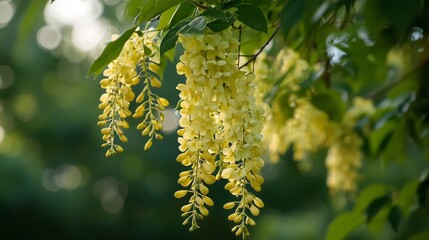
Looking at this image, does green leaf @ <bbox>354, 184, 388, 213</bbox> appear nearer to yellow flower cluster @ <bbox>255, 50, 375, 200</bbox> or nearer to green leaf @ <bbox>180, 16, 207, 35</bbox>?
yellow flower cluster @ <bbox>255, 50, 375, 200</bbox>

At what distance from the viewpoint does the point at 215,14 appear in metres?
1.00

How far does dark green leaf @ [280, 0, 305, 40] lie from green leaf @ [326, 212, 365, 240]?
1029 mm

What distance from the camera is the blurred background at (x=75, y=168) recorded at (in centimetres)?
878

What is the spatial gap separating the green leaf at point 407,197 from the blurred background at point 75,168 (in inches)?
259

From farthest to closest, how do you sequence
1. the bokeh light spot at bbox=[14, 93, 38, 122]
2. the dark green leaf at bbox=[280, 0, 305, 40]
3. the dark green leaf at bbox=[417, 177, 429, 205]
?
1. the bokeh light spot at bbox=[14, 93, 38, 122]
2. the dark green leaf at bbox=[417, 177, 429, 205]
3. the dark green leaf at bbox=[280, 0, 305, 40]

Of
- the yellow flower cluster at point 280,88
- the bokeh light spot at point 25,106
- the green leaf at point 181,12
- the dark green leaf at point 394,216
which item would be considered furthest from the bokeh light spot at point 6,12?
the green leaf at point 181,12

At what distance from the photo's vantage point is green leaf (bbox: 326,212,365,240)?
70.3 inches

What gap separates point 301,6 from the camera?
2.74 feet

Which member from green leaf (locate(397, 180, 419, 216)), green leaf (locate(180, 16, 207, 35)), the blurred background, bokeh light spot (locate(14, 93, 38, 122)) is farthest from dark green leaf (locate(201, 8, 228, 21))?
bokeh light spot (locate(14, 93, 38, 122))

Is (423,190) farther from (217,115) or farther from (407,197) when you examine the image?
(217,115)

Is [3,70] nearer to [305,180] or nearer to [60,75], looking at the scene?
[60,75]

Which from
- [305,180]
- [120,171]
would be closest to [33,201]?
[120,171]

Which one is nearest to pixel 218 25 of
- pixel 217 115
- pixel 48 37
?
pixel 217 115

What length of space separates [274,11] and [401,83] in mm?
811
